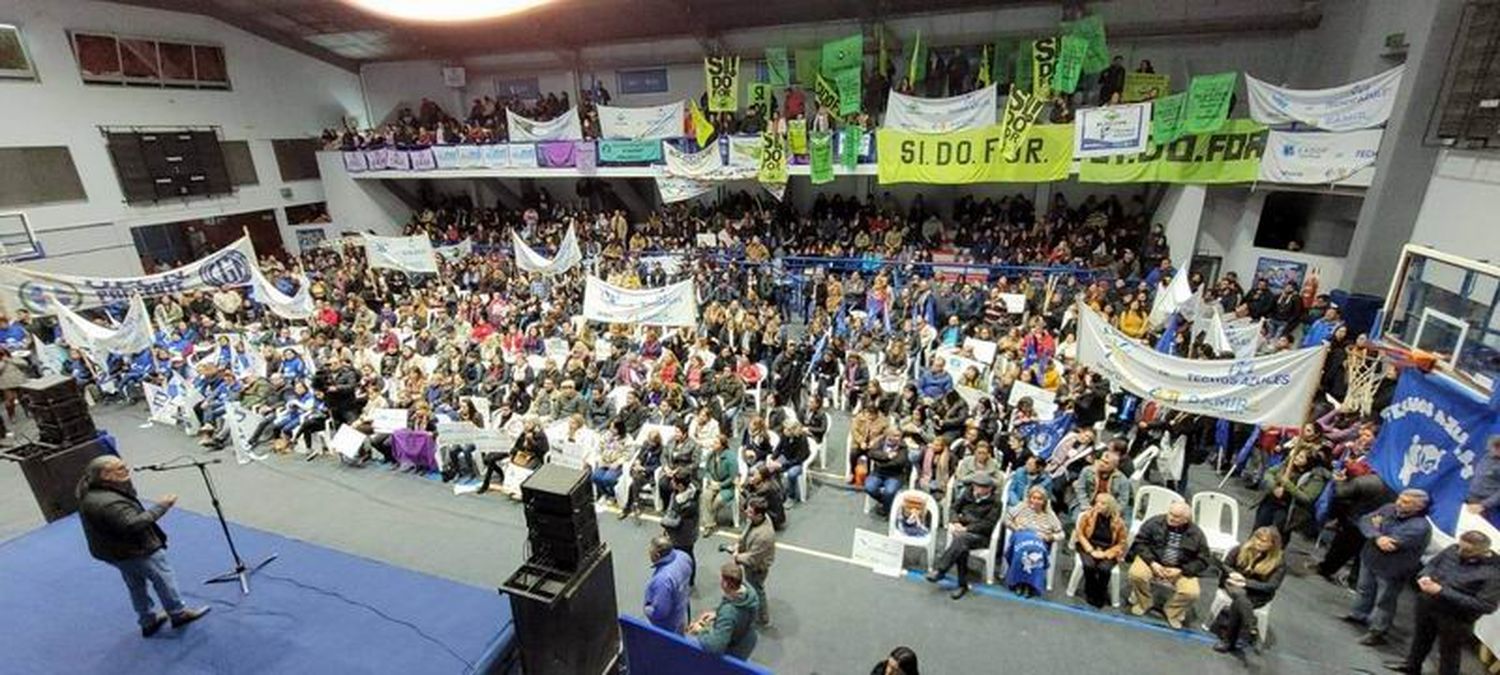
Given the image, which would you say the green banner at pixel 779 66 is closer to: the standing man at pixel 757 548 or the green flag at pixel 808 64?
the green flag at pixel 808 64

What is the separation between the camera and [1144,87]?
509 inches

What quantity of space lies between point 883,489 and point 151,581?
6459 millimetres

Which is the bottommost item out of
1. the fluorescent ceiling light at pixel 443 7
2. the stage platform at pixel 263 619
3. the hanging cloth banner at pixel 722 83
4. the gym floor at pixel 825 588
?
the gym floor at pixel 825 588

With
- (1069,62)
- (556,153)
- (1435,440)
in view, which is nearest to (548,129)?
(556,153)

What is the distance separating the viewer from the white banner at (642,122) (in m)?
15.8

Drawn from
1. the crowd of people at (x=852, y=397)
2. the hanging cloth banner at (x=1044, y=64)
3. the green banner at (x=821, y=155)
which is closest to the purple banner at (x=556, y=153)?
the crowd of people at (x=852, y=397)

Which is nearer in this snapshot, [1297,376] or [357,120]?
[1297,376]

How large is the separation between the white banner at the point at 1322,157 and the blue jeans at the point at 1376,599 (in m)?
7.61

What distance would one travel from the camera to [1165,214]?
13.6m

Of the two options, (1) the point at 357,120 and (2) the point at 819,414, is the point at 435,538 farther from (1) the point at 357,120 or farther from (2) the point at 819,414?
(1) the point at 357,120

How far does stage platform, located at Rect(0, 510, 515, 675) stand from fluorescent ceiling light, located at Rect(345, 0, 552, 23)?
13.9 ft

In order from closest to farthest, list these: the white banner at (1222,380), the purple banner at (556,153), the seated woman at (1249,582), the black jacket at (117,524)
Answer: the black jacket at (117,524) → the seated woman at (1249,582) → the white banner at (1222,380) → the purple banner at (556,153)

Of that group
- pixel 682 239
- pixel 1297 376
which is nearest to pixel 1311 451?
pixel 1297 376

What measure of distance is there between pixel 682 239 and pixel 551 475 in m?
13.4
